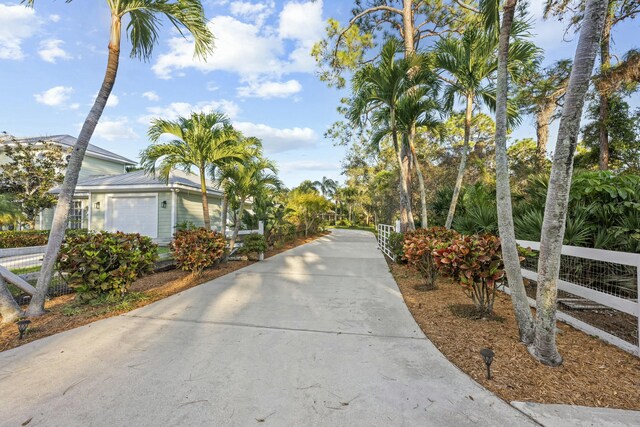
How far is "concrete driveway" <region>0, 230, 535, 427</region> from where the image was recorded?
6.26 feet

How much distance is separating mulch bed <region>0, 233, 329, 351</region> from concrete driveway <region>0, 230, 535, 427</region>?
11.2 inches

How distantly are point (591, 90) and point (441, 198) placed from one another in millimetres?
5794

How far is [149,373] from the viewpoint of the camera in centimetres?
241

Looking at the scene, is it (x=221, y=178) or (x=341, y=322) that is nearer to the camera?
(x=341, y=322)

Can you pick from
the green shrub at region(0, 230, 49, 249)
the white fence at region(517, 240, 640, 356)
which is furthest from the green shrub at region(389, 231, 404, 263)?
the green shrub at region(0, 230, 49, 249)

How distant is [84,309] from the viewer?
4.03m

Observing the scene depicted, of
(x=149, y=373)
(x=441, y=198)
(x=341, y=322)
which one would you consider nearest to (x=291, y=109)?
(x=441, y=198)

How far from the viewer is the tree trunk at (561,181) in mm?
2359

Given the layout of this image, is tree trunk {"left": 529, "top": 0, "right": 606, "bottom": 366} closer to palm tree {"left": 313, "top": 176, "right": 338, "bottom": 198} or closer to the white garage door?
the white garage door

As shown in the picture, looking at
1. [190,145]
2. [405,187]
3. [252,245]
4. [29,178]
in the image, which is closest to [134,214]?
[29,178]

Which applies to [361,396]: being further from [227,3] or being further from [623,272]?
[227,3]

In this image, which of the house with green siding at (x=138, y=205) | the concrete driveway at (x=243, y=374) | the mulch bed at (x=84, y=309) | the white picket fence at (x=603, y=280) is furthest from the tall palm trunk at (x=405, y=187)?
the house with green siding at (x=138, y=205)

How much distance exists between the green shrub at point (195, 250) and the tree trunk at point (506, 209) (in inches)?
210

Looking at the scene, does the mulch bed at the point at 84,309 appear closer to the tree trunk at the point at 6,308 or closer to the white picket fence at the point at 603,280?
the tree trunk at the point at 6,308
